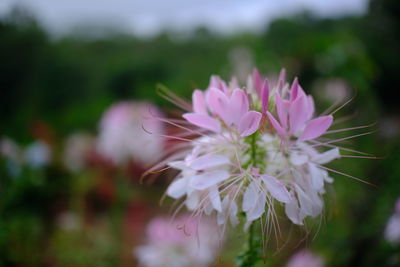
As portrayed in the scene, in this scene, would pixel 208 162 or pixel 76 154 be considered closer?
pixel 208 162

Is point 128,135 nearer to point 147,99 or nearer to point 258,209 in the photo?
point 258,209

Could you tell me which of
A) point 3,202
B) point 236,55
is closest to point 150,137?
point 3,202

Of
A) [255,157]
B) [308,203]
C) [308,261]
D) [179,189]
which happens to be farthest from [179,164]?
[308,261]

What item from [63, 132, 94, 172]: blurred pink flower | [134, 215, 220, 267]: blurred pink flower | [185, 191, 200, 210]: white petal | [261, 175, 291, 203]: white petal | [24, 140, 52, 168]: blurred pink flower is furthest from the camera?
[63, 132, 94, 172]: blurred pink flower

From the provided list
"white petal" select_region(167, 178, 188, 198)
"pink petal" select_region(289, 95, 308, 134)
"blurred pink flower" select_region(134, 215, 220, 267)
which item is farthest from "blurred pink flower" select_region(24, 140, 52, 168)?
"pink petal" select_region(289, 95, 308, 134)

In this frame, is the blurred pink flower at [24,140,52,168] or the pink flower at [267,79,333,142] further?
the blurred pink flower at [24,140,52,168]

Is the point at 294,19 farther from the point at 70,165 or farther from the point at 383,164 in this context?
the point at 383,164

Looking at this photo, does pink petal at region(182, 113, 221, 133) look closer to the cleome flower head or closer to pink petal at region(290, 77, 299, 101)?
the cleome flower head
